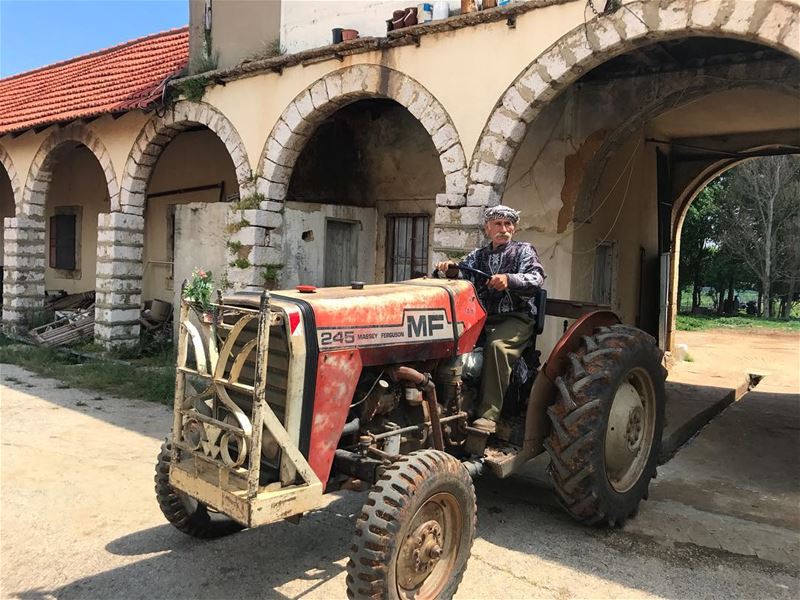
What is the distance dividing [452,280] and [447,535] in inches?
54.8

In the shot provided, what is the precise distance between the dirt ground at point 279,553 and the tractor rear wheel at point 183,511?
0.09 m

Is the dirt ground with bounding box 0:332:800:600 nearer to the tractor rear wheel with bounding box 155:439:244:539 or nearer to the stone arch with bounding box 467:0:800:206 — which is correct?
the tractor rear wheel with bounding box 155:439:244:539

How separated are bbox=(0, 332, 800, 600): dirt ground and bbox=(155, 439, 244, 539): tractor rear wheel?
0.29 feet

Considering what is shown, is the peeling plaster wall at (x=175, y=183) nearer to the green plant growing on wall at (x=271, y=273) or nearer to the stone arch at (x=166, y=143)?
the stone arch at (x=166, y=143)

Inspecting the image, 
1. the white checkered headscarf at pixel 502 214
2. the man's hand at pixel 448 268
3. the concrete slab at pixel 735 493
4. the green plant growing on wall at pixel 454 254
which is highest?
the white checkered headscarf at pixel 502 214

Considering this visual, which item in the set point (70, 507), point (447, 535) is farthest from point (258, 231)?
point (447, 535)

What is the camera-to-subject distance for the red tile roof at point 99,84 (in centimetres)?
959

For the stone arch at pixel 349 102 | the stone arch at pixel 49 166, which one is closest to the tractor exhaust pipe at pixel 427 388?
the stone arch at pixel 349 102

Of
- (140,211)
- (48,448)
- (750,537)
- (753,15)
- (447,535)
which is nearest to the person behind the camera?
(447,535)

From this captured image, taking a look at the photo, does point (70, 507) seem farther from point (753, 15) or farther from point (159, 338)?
point (159, 338)

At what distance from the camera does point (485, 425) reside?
11.8ft

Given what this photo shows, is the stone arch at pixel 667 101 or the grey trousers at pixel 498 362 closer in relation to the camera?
the grey trousers at pixel 498 362

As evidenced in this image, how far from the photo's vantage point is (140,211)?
1018cm

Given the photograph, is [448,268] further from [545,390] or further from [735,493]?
[735,493]
